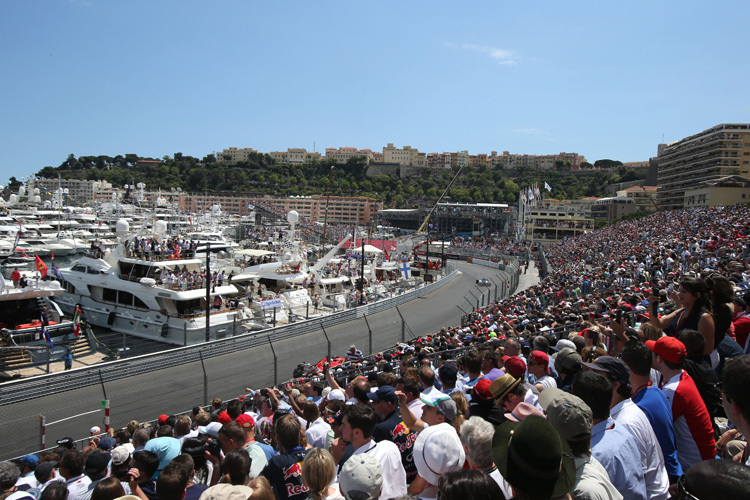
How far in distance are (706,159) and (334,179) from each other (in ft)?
402

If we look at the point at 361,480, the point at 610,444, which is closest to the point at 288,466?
the point at 361,480

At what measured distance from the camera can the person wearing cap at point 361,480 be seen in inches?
120

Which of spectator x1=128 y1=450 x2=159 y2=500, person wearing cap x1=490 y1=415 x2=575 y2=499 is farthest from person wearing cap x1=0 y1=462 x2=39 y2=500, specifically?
person wearing cap x1=490 y1=415 x2=575 y2=499

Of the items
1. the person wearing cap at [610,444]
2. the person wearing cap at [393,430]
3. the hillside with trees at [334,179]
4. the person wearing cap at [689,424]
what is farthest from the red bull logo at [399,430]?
the hillside with trees at [334,179]

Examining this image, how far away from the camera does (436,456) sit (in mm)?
3332

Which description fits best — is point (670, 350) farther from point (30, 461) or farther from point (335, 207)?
point (335, 207)

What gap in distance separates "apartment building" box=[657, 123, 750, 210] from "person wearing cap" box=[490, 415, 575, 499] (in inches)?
3289

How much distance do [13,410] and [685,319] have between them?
13557mm

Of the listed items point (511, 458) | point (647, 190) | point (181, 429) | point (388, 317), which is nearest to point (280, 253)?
point (388, 317)

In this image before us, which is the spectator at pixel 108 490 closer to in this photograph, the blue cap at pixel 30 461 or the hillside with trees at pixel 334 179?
the blue cap at pixel 30 461

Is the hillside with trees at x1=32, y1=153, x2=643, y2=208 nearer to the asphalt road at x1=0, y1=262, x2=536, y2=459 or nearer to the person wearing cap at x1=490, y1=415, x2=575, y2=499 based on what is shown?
the asphalt road at x1=0, y1=262, x2=536, y2=459

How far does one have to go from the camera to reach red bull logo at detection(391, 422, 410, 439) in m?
4.30

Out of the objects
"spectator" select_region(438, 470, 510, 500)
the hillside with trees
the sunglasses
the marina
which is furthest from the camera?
the hillside with trees

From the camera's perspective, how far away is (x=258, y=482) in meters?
3.32
